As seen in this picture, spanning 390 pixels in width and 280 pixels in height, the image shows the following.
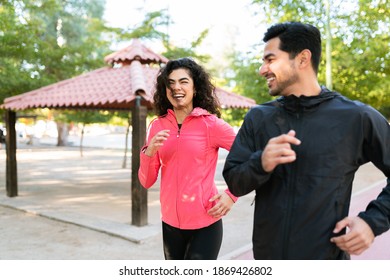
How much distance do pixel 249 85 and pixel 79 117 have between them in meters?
10.3

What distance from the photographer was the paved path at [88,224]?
5402mm

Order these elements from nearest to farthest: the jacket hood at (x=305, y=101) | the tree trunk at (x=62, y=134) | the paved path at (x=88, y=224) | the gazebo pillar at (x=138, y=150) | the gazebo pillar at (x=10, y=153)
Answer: the jacket hood at (x=305, y=101), the paved path at (x=88, y=224), the gazebo pillar at (x=138, y=150), the gazebo pillar at (x=10, y=153), the tree trunk at (x=62, y=134)

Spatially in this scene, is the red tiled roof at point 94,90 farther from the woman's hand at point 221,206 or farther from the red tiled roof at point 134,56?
the woman's hand at point 221,206

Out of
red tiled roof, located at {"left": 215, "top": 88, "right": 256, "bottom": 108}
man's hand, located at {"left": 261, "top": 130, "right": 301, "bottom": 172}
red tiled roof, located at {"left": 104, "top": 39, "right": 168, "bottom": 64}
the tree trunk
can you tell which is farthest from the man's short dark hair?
the tree trunk

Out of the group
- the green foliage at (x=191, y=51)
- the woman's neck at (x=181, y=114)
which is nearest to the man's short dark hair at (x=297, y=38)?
the woman's neck at (x=181, y=114)

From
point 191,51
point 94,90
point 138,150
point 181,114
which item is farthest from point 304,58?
point 191,51

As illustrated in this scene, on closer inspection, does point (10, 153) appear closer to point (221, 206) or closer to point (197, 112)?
point (197, 112)

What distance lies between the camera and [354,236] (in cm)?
137

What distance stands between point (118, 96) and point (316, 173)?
6.11m

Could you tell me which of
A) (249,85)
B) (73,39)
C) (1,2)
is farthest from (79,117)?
(1,2)

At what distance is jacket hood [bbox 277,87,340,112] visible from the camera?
4.83 ft

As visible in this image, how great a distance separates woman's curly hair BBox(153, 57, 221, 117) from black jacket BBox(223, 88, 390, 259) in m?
1.25

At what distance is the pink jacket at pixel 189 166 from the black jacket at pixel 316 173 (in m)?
0.97

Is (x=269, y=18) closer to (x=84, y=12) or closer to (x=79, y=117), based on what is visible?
(x=79, y=117)
